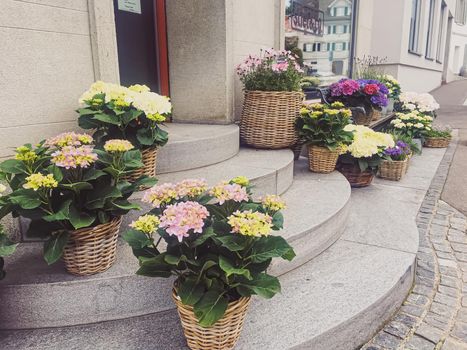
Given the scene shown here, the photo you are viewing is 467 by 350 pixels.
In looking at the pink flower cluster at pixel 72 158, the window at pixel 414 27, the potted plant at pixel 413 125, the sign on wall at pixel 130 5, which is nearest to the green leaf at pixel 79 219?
the pink flower cluster at pixel 72 158

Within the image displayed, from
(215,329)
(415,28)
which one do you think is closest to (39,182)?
(215,329)

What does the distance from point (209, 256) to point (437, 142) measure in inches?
268

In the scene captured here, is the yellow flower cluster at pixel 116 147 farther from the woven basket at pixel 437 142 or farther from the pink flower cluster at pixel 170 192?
the woven basket at pixel 437 142

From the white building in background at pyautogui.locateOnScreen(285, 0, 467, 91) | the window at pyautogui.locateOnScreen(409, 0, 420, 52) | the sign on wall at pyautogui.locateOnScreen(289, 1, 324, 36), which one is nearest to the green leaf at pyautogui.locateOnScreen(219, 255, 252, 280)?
the white building in background at pyautogui.locateOnScreen(285, 0, 467, 91)

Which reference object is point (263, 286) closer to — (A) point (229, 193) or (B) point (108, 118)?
(A) point (229, 193)

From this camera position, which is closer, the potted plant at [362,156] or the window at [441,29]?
the potted plant at [362,156]

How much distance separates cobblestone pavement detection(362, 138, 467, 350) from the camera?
2.17m

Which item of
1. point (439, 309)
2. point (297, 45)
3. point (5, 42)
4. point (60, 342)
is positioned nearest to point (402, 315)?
point (439, 309)

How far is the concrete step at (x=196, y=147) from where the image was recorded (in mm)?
3197

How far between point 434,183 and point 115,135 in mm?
4387

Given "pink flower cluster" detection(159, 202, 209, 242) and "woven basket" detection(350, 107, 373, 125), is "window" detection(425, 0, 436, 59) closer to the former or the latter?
"woven basket" detection(350, 107, 373, 125)

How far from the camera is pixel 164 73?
15.0 ft

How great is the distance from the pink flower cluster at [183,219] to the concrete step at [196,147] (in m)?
1.60

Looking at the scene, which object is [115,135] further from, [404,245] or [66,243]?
[404,245]
